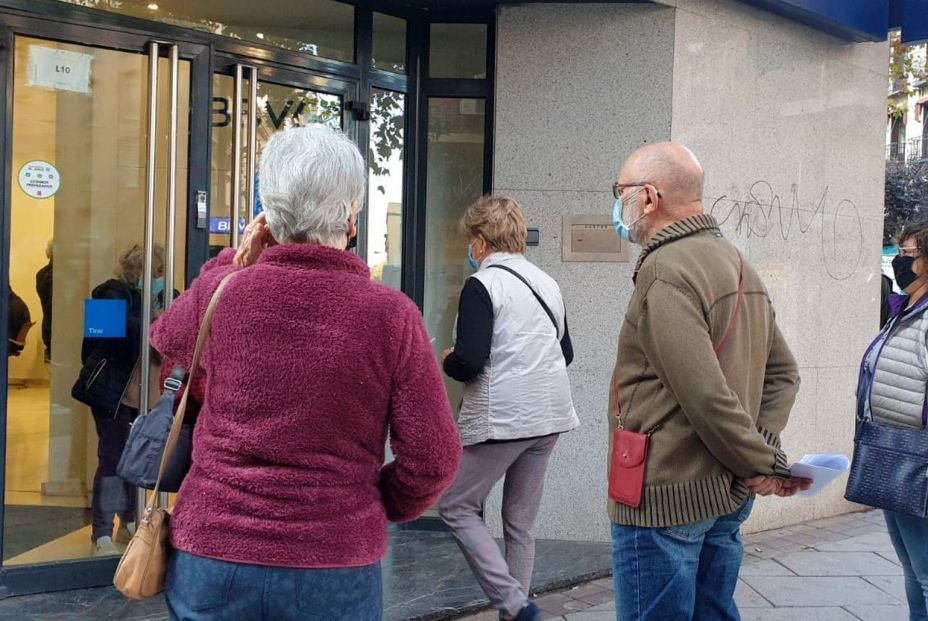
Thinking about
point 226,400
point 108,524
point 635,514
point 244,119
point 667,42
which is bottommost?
point 108,524

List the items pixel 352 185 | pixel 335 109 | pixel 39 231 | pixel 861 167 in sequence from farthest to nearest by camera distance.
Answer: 1. pixel 861 167
2. pixel 335 109
3. pixel 39 231
4. pixel 352 185

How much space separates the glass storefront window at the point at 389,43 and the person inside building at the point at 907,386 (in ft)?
11.4

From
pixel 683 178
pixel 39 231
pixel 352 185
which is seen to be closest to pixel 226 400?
pixel 352 185

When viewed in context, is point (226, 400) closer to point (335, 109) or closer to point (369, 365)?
point (369, 365)

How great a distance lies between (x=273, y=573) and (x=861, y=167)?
21.6ft

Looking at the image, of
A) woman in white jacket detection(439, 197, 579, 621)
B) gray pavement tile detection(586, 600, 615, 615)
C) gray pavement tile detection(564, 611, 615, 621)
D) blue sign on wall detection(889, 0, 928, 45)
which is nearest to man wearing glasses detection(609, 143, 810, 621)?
woman in white jacket detection(439, 197, 579, 621)

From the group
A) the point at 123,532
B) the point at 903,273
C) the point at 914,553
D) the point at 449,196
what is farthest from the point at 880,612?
the point at 123,532

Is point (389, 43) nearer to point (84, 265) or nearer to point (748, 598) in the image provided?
point (84, 265)

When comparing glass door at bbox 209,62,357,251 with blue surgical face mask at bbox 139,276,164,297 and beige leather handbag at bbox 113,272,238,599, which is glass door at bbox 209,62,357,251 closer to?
blue surgical face mask at bbox 139,276,164,297

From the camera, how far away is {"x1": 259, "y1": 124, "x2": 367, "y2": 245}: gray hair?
6.78 feet

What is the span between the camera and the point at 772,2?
640cm

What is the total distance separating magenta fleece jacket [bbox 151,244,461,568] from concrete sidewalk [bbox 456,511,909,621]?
304 centimetres

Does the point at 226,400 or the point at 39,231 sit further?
the point at 39,231

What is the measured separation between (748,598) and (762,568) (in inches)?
23.9
